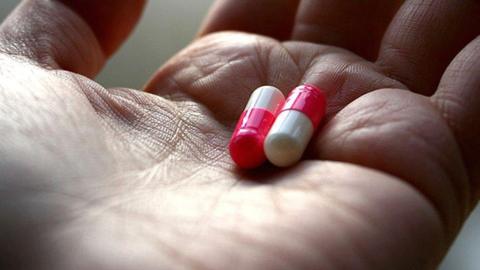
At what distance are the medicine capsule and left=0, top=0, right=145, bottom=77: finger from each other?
345 millimetres

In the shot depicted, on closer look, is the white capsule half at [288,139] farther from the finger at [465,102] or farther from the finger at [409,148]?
the finger at [465,102]

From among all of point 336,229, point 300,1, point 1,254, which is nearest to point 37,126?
point 1,254

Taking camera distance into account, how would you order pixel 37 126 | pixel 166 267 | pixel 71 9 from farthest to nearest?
pixel 71 9 → pixel 37 126 → pixel 166 267

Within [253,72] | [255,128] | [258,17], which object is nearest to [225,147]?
[255,128]

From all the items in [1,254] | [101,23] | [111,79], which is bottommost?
[111,79]

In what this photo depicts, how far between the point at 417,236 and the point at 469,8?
1.50ft

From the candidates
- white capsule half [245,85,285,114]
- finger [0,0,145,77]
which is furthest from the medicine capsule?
finger [0,0,145,77]

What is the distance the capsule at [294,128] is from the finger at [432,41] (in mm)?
178

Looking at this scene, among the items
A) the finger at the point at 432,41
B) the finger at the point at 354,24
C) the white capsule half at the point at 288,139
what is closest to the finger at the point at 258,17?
the finger at the point at 354,24

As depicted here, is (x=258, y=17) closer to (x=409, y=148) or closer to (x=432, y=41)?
(x=432, y=41)

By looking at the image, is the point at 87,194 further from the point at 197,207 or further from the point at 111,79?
the point at 111,79

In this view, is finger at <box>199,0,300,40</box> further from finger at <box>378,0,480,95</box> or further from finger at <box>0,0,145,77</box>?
finger at <box>378,0,480,95</box>

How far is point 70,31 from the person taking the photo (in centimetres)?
120

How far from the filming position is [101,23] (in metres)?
1.25
